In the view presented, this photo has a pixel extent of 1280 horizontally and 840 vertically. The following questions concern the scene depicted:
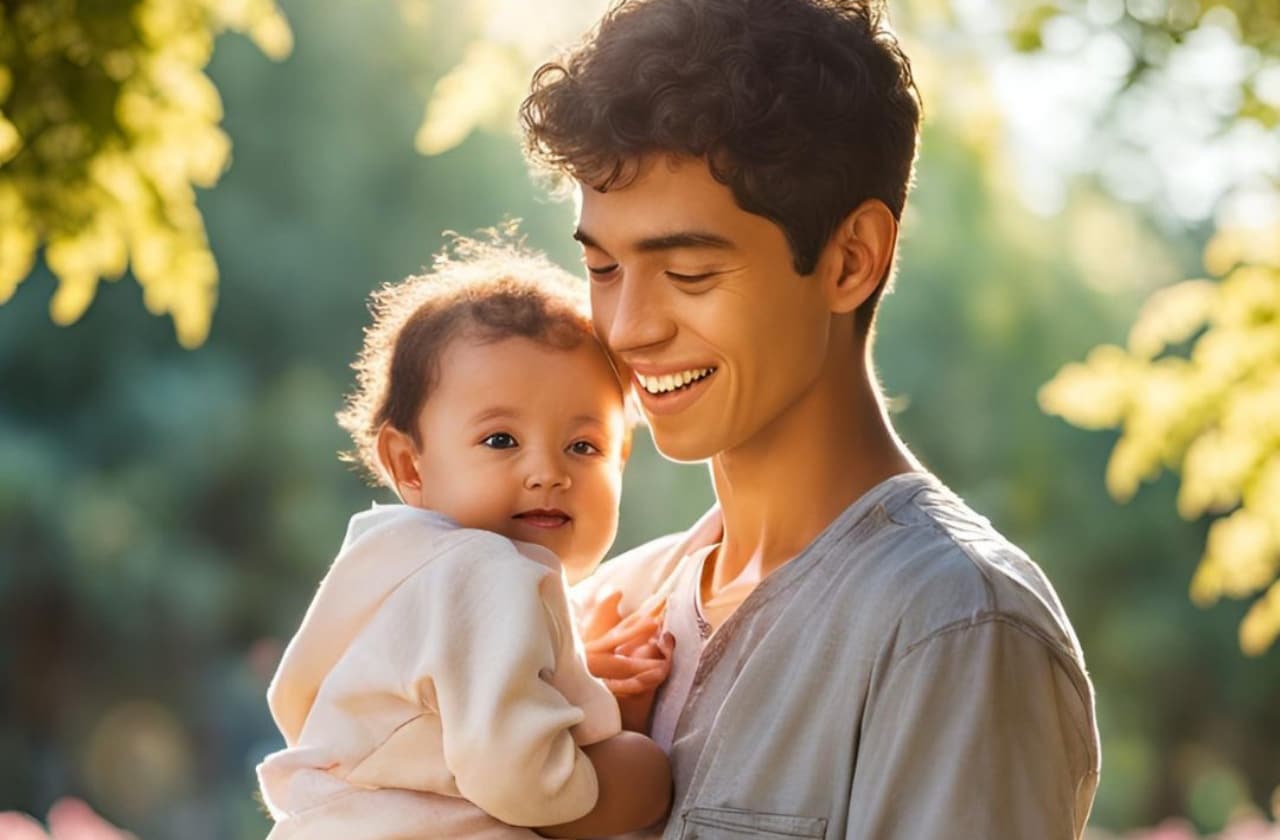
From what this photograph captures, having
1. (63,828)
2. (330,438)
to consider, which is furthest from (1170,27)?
(330,438)

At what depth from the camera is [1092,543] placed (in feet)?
44.0

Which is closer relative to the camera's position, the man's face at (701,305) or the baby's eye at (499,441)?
the man's face at (701,305)

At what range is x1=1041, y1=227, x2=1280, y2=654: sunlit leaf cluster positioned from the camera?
3.27 metres

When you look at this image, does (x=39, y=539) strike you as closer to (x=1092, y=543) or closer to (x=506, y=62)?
(x=1092, y=543)

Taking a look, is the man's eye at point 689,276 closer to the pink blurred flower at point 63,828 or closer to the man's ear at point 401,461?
the man's ear at point 401,461

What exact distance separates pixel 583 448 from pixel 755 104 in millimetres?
413

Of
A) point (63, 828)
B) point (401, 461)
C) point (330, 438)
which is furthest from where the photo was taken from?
point (330, 438)

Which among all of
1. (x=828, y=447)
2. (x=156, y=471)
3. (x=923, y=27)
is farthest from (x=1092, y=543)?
(x=828, y=447)

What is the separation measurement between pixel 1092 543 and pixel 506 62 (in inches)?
417

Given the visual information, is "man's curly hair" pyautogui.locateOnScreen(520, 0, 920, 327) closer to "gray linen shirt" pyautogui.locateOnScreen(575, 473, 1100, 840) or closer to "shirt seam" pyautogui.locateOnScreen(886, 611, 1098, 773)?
"gray linen shirt" pyautogui.locateOnScreen(575, 473, 1100, 840)

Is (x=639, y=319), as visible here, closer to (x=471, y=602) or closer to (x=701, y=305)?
(x=701, y=305)

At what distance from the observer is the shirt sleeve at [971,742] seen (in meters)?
1.49

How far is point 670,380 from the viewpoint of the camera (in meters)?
1.82

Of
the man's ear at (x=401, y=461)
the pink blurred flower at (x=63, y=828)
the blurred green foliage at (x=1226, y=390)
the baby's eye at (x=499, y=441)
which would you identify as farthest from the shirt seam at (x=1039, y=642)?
the pink blurred flower at (x=63, y=828)
